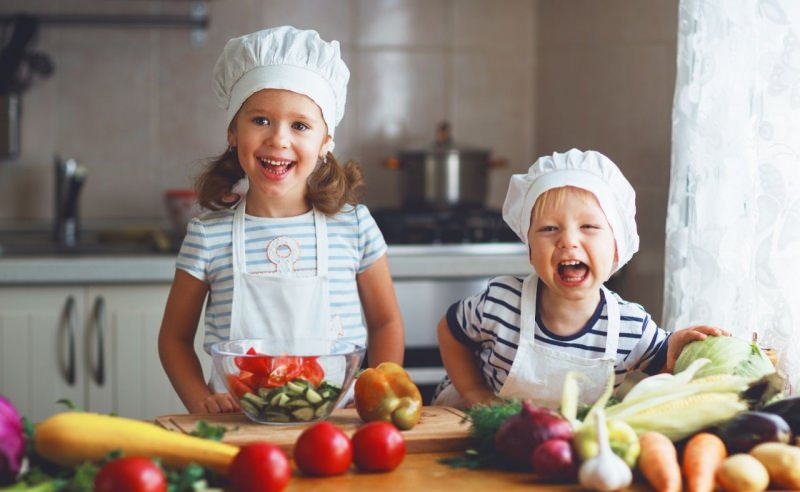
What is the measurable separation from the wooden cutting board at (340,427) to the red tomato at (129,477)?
23 centimetres

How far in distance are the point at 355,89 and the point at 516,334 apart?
1.78m

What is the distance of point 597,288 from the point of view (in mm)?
1601

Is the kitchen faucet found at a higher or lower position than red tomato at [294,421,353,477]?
higher

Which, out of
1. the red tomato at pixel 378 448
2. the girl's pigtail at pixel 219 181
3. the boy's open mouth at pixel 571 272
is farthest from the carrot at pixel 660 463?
the girl's pigtail at pixel 219 181

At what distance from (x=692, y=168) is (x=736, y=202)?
0.42ft

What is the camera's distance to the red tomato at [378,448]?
3.97 ft

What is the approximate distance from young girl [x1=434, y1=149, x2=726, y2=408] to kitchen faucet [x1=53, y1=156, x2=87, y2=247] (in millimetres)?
1538

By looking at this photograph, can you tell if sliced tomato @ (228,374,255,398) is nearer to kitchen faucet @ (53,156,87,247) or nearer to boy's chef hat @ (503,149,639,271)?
boy's chef hat @ (503,149,639,271)

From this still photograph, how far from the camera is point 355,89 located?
329 centimetres

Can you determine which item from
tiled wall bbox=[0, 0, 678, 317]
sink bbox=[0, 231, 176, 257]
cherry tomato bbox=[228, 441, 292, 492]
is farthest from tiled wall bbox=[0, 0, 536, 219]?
cherry tomato bbox=[228, 441, 292, 492]

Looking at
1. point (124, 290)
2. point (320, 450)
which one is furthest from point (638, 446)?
point (124, 290)

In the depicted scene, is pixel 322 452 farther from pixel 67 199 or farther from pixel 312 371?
pixel 67 199

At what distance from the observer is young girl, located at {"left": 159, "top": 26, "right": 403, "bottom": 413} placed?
1698mm

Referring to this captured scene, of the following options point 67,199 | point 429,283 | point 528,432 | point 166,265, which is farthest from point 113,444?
point 67,199
